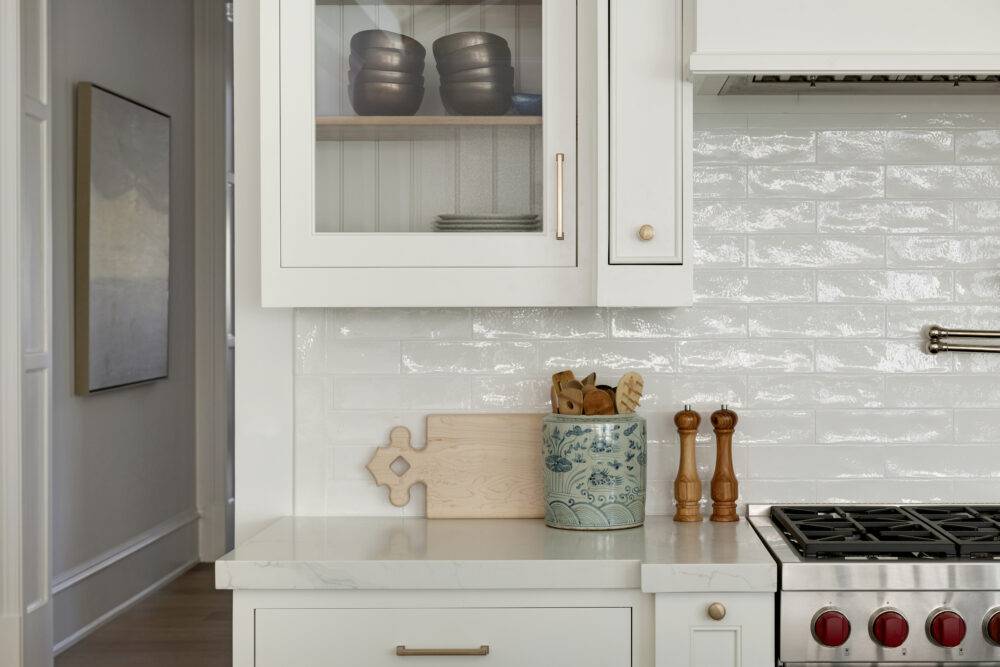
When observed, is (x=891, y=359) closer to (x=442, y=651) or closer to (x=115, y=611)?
(x=442, y=651)

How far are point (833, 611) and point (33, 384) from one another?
9.45 feet

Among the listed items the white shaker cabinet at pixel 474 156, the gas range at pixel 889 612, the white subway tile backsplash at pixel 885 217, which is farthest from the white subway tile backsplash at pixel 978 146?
the gas range at pixel 889 612

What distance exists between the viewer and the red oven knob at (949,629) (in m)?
1.72

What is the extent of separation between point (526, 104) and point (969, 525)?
1.19 metres

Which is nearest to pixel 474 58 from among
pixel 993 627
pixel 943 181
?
pixel 943 181

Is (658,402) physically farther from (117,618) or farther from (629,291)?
(117,618)

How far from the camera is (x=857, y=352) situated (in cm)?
224

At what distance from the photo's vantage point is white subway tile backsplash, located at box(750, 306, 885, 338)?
224 centimetres

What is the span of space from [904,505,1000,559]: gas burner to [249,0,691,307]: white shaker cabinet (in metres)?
0.66

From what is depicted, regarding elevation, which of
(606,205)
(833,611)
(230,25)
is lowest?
(833,611)

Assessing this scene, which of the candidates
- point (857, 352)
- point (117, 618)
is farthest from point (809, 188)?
point (117, 618)

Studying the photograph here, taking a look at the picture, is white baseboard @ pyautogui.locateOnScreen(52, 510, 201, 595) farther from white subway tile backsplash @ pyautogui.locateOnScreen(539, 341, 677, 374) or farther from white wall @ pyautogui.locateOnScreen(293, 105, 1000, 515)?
white subway tile backsplash @ pyautogui.locateOnScreen(539, 341, 677, 374)

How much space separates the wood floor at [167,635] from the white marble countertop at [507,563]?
2.15 m

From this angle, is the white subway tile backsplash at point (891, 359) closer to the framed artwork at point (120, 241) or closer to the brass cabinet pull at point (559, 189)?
the brass cabinet pull at point (559, 189)
